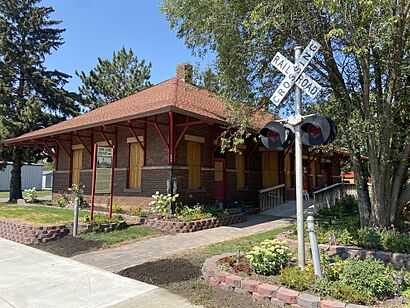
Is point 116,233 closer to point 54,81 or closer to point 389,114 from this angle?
point 389,114

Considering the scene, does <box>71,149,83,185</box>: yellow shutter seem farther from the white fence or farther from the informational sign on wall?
the white fence

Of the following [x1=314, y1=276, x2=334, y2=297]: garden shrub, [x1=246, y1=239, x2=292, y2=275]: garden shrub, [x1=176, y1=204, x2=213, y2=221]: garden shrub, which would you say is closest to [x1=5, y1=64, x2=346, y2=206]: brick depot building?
[x1=176, y1=204, x2=213, y2=221]: garden shrub

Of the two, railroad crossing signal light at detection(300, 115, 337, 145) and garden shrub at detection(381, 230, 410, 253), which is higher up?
railroad crossing signal light at detection(300, 115, 337, 145)

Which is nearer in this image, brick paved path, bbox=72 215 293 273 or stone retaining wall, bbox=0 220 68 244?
brick paved path, bbox=72 215 293 273

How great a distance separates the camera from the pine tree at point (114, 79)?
29.6 m

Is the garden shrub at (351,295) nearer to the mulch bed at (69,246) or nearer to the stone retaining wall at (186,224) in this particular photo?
the mulch bed at (69,246)

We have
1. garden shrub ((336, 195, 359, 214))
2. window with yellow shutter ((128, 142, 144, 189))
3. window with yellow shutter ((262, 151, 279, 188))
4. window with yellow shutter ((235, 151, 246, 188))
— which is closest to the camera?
garden shrub ((336, 195, 359, 214))

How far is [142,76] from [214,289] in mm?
28581

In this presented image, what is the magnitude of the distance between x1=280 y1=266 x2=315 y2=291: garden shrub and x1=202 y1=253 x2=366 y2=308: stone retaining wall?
0.46 ft

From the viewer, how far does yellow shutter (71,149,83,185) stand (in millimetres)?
17406

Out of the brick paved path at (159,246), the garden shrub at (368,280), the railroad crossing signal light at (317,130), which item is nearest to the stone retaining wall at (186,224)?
the brick paved path at (159,246)

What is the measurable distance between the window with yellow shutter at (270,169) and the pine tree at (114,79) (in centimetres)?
1761

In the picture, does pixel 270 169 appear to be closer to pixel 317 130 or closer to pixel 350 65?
pixel 350 65

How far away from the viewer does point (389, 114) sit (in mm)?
7133
